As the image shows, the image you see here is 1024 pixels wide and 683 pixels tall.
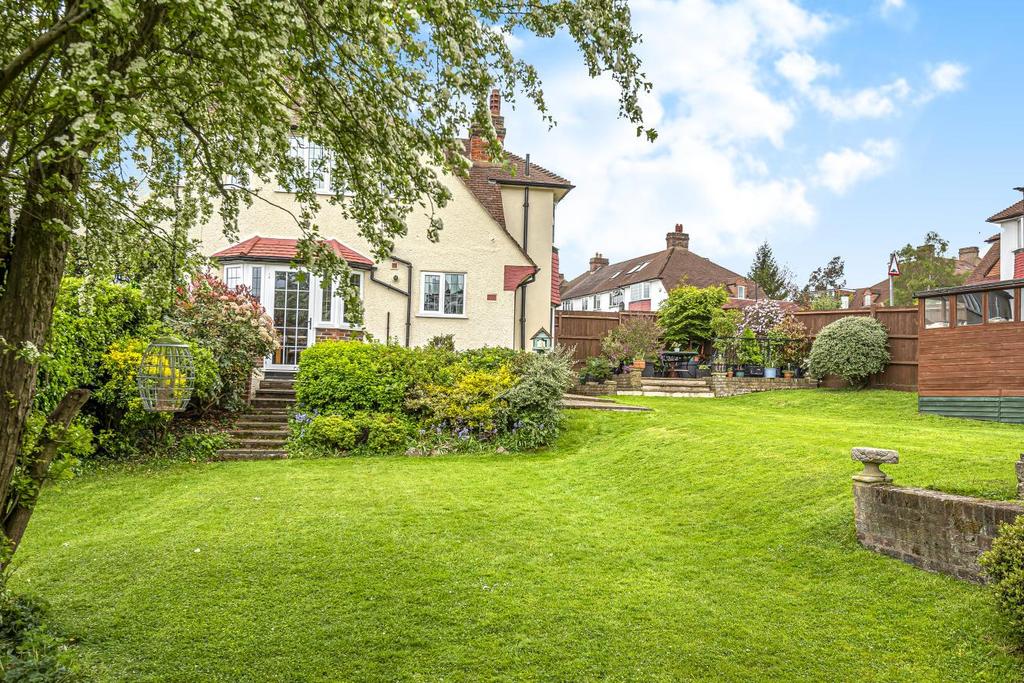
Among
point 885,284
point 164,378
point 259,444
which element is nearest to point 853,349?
point 259,444

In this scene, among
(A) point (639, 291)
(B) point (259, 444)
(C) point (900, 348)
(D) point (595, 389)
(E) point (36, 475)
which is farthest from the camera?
(A) point (639, 291)

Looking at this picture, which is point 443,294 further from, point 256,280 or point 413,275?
point 256,280

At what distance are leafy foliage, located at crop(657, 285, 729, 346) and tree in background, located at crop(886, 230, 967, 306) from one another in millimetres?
25786

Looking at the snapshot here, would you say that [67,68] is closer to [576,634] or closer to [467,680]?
[467,680]

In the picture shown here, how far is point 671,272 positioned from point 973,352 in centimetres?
3012

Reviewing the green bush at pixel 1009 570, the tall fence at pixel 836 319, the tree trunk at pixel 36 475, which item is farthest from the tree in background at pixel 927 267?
the tree trunk at pixel 36 475

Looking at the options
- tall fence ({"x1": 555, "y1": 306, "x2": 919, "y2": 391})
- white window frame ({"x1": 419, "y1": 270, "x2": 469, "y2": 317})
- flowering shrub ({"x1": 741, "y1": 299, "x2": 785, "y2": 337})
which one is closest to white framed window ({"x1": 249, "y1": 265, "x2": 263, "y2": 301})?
white window frame ({"x1": 419, "y1": 270, "x2": 469, "y2": 317})

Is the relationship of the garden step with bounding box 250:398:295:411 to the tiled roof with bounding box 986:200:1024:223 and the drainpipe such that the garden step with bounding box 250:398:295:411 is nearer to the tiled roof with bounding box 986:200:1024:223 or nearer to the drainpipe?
the drainpipe

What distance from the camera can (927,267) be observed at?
43094mm

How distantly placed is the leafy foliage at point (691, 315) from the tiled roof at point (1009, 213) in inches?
407

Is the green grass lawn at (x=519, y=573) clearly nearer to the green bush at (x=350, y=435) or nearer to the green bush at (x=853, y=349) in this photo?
the green bush at (x=350, y=435)

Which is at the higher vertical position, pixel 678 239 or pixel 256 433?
pixel 678 239

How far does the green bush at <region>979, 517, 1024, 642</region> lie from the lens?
4.44 metres

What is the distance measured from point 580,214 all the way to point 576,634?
Result: 57.8 ft
